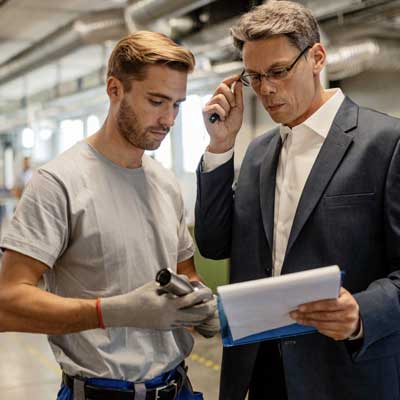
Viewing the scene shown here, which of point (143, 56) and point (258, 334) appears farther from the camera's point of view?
point (143, 56)

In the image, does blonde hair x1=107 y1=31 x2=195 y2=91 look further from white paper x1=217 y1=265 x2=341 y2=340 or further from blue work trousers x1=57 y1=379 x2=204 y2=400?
blue work trousers x1=57 y1=379 x2=204 y2=400

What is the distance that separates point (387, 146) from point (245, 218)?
0.42m

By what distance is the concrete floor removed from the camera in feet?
13.7

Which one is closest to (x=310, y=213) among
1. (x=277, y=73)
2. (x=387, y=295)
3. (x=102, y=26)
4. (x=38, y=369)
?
(x=387, y=295)

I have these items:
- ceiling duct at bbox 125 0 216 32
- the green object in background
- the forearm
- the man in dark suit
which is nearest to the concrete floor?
the green object in background

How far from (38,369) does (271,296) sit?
405 cm

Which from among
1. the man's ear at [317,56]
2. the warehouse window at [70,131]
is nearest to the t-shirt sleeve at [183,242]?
the man's ear at [317,56]

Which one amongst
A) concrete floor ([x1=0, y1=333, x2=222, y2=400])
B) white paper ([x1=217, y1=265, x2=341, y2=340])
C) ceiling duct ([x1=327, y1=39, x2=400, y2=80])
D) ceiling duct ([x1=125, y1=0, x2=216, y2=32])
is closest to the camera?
white paper ([x1=217, y1=265, x2=341, y2=340])

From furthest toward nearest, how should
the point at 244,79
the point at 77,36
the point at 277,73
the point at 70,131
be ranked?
the point at 70,131 < the point at 77,36 < the point at 244,79 < the point at 277,73

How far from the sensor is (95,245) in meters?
1.38

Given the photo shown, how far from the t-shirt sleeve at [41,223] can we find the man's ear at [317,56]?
72 cm

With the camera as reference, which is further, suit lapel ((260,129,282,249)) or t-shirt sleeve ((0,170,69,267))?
suit lapel ((260,129,282,249))

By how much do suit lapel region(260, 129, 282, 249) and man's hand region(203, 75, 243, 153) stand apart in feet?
0.37

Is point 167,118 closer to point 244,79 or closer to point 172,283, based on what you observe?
point 244,79
